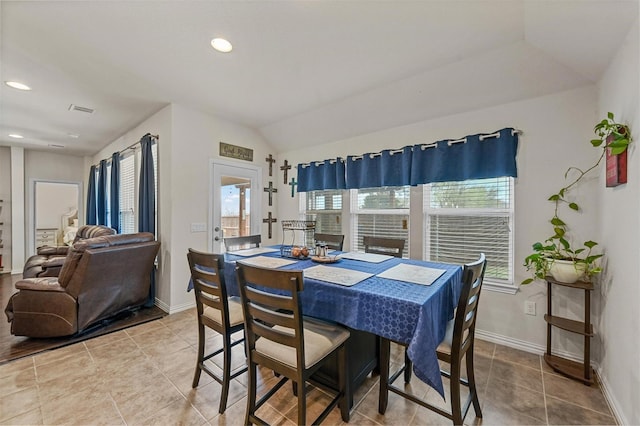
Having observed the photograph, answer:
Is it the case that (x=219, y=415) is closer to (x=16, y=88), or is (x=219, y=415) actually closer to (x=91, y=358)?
(x=91, y=358)

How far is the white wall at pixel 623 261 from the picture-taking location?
4.75ft

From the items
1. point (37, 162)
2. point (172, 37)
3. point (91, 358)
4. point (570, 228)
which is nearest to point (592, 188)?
point (570, 228)

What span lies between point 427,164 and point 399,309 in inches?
83.0

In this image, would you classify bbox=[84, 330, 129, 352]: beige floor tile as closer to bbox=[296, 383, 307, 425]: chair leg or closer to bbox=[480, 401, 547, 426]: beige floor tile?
A: bbox=[296, 383, 307, 425]: chair leg

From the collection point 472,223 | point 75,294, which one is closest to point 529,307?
point 472,223

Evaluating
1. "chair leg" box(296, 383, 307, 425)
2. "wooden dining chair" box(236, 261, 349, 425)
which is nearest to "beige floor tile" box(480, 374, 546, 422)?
"wooden dining chair" box(236, 261, 349, 425)

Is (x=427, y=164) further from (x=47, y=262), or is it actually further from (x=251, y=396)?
(x=47, y=262)

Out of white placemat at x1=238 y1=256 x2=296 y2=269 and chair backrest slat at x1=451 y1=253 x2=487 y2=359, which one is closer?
chair backrest slat at x1=451 y1=253 x2=487 y2=359

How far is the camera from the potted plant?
6.22ft

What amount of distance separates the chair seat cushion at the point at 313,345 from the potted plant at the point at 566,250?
1.76 metres

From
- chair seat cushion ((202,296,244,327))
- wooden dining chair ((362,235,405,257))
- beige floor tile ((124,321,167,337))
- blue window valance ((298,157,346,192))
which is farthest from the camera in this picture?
blue window valance ((298,157,346,192))

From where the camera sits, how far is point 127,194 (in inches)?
183

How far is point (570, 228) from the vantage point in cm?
222

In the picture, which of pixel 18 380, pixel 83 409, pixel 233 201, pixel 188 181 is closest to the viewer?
pixel 83 409
